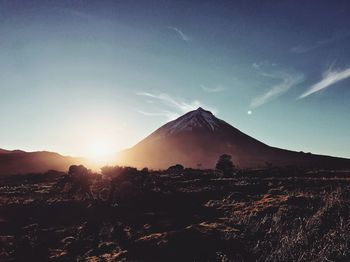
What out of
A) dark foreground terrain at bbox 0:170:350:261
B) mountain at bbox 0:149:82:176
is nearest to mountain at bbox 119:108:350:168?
mountain at bbox 0:149:82:176

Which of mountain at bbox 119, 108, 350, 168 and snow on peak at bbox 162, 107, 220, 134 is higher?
snow on peak at bbox 162, 107, 220, 134

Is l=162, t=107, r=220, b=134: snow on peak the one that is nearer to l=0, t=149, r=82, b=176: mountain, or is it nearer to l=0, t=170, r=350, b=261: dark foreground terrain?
l=0, t=149, r=82, b=176: mountain

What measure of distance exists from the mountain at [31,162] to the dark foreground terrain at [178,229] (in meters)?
73.4

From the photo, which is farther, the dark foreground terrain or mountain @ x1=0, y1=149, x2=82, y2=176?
mountain @ x1=0, y1=149, x2=82, y2=176

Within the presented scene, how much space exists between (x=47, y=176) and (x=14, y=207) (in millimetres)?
31946

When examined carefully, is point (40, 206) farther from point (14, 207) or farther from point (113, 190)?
point (113, 190)

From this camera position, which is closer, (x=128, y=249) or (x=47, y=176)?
(x=128, y=249)

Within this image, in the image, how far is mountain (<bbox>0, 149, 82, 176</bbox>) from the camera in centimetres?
9050

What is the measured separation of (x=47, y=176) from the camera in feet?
177

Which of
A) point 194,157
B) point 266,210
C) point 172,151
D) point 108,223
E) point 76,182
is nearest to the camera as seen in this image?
point 266,210

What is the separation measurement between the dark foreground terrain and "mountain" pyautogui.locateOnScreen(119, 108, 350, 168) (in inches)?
3370

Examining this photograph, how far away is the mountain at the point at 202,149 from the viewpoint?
4584 inches

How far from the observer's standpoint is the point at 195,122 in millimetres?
179500

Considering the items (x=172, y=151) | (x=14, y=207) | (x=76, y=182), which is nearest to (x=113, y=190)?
(x=76, y=182)
